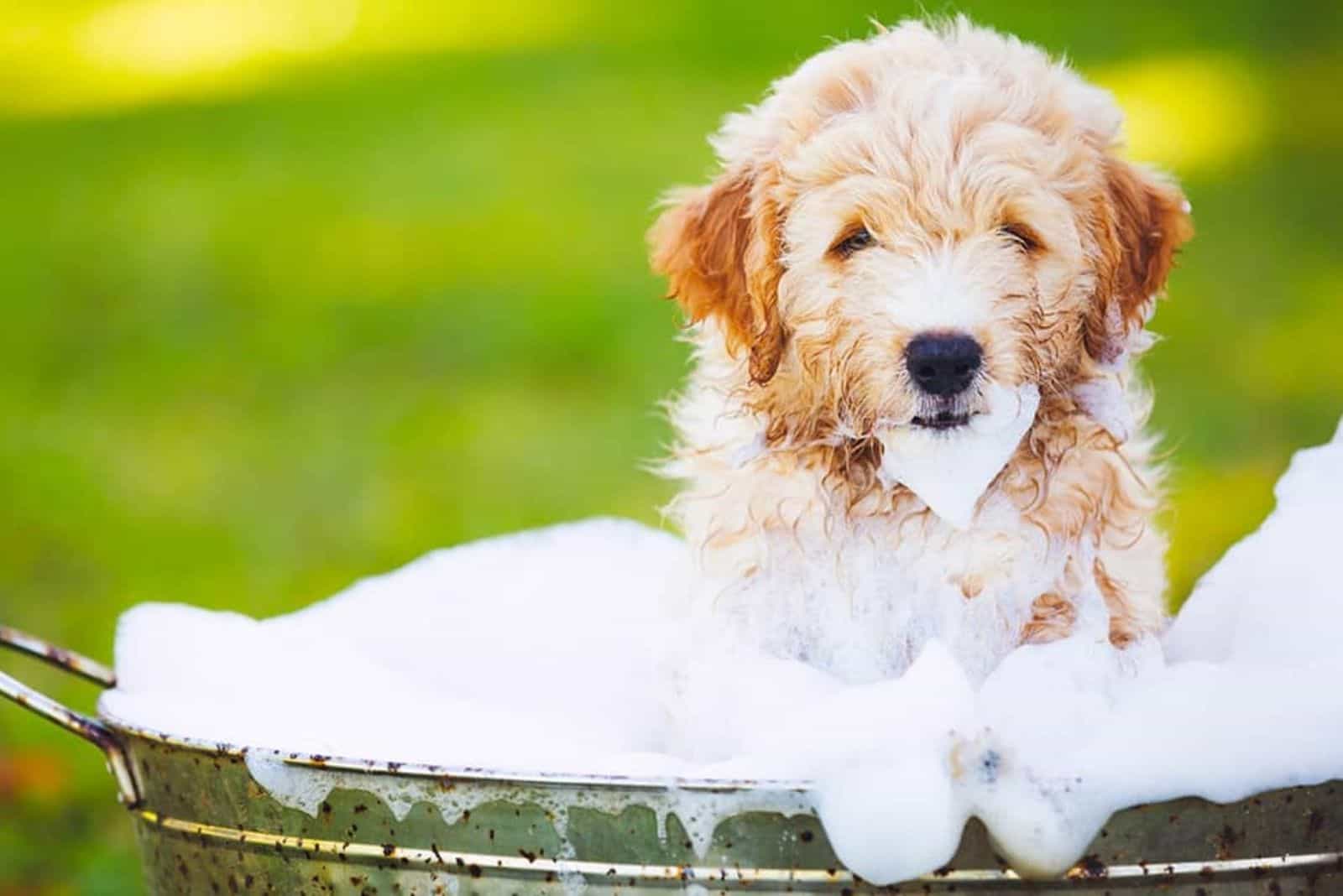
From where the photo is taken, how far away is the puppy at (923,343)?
2578mm

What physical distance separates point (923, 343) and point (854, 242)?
257 mm

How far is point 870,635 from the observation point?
8.77 feet

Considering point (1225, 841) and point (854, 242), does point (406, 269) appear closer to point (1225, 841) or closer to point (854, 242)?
point (854, 242)

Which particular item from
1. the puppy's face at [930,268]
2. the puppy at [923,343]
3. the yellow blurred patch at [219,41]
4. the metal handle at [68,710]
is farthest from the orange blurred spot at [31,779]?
the yellow blurred patch at [219,41]

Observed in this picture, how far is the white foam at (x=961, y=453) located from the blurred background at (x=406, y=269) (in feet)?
13.6

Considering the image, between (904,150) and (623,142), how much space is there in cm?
793

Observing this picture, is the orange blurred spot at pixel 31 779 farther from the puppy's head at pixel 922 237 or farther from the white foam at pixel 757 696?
the puppy's head at pixel 922 237

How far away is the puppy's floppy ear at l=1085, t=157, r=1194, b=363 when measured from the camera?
2758mm

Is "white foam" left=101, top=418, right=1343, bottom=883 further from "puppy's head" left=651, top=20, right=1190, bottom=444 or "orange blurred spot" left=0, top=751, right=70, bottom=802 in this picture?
"orange blurred spot" left=0, top=751, right=70, bottom=802

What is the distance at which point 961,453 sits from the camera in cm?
258

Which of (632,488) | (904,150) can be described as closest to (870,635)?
(904,150)

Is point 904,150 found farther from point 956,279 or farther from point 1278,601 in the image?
point 1278,601

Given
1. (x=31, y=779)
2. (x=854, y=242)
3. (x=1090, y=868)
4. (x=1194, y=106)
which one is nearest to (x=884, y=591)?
(x=854, y=242)

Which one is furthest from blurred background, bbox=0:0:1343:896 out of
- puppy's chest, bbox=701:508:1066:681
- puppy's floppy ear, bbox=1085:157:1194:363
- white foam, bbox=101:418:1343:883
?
puppy's chest, bbox=701:508:1066:681
